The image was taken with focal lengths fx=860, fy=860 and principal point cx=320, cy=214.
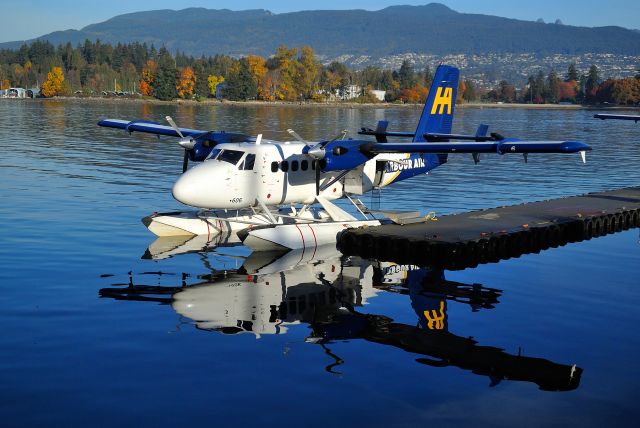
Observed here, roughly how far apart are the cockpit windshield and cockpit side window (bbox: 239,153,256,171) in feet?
0.76

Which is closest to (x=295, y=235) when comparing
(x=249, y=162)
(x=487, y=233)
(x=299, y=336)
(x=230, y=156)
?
(x=249, y=162)

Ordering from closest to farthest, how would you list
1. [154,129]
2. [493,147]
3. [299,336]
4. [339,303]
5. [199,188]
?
[299,336], [339,303], [199,188], [493,147], [154,129]

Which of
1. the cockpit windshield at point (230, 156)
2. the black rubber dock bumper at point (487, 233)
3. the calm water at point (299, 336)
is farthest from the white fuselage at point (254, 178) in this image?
the black rubber dock bumper at point (487, 233)

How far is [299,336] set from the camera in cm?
1952

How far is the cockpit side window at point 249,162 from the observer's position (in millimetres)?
29648

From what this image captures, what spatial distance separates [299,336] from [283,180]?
39.1 feet

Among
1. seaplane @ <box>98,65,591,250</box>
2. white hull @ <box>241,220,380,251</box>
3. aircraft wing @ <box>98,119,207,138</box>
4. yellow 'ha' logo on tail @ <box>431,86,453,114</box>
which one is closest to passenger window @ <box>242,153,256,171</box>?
seaplane @ <box>98,65,591,250</box>

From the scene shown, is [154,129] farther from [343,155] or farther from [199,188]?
[343,155]

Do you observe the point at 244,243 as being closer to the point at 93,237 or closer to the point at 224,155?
the point at 224,155

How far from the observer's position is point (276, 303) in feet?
74.1

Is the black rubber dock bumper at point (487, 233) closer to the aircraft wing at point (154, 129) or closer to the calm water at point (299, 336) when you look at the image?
the calm water at point (299, 336)

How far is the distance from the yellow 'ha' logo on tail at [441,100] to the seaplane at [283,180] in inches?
104

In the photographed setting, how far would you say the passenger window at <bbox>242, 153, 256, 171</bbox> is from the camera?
29688 mm

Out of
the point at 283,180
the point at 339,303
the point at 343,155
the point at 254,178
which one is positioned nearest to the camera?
the point at 339,303
